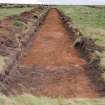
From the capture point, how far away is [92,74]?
14.0 m

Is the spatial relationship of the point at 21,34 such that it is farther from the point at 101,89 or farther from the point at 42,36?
the point at 101,89

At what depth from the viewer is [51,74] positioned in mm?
14000

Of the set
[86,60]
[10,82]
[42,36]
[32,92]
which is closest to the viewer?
[32,92]

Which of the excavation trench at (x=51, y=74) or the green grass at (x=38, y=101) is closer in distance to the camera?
the green grass at (x=38, y=101)

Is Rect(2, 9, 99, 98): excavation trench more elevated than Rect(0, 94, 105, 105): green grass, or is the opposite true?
Rect(0, 94, 105, 105): green grass

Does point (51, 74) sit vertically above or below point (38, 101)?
below

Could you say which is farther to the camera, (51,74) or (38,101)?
(51,74)

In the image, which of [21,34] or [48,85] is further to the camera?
[21,34]

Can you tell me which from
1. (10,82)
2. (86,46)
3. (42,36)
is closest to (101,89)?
(10,82)

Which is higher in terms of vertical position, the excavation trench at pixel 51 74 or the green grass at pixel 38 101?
the green grass at pixel 38 101

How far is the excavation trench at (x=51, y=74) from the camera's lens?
11828mm

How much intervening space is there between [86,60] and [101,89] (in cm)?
437

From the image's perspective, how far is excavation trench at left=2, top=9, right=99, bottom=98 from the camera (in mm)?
11828

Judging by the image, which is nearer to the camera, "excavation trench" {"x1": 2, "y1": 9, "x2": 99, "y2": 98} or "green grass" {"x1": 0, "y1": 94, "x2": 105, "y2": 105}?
"green grass" {"x1": 0, "y1": 94, "x2": 105, "y2": 105}
